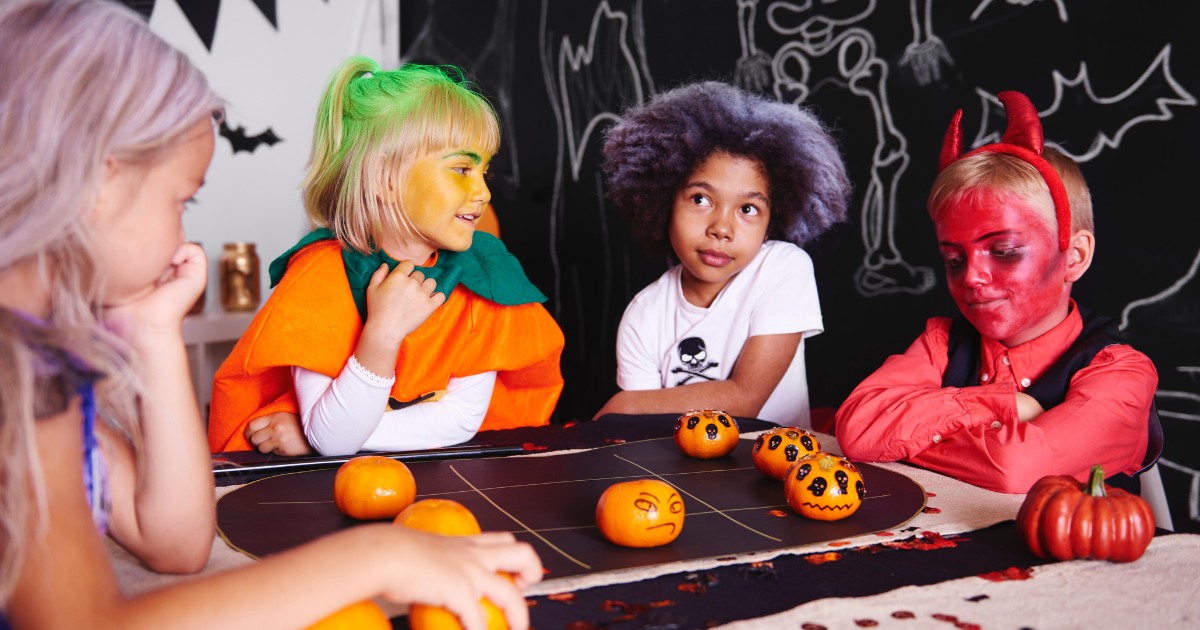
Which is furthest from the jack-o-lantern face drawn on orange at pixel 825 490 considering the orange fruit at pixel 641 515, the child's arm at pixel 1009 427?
the child's arm at pixel 1009 427

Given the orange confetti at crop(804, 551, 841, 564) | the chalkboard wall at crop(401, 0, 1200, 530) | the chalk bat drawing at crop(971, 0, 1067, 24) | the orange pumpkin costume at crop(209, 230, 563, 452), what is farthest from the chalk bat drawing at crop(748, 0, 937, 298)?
the orange confetti at crop(804, 551, 841, 564)

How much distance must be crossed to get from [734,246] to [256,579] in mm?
1243

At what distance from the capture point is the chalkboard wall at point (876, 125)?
140 cm

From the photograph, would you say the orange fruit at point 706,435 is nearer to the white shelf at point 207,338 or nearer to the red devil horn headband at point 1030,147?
the red devil horn headband at point 1030,147

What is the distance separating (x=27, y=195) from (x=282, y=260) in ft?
→ 2.79

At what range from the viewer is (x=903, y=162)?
1.76 m

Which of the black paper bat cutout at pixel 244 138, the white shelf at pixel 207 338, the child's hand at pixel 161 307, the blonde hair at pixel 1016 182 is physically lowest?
the white shelf at pixel 207 338

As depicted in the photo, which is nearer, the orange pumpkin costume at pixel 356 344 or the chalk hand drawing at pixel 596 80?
the orange pumpkin costume at pixel 356 344

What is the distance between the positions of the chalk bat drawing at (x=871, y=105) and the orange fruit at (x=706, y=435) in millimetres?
902

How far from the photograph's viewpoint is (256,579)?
492mm

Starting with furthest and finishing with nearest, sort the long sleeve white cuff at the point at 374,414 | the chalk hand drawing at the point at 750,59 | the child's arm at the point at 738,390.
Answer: the chalk hand drawing at the point at 750,59 < the child's arm at the point at 738,390 < the long sleeve white cuff at the point at 374,414

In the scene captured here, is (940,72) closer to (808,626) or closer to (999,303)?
(999,303)

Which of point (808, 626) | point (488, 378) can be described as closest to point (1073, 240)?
point (808, 626)

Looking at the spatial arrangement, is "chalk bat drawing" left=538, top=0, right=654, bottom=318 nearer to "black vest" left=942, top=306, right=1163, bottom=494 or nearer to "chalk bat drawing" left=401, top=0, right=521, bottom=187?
"chalk bat drawing" left=401, top=0, right=521, bottom=187
